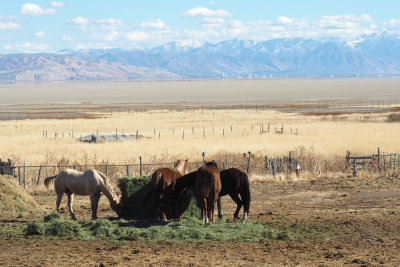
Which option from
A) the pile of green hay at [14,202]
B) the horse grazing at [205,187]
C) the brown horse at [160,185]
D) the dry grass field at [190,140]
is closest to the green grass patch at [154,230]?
the brown horse at [160,185]

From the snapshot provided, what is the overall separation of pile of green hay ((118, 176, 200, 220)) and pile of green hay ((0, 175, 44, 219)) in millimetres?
3130

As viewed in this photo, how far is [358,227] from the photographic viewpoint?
658 inches

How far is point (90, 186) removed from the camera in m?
18.1

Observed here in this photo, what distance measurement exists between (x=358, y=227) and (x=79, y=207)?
9.65 metres

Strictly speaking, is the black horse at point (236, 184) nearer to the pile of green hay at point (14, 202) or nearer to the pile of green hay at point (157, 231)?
the pile of green hay at point (157, 231)

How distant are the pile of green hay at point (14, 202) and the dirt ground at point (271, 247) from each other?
0.76 metres

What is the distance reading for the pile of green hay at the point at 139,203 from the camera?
18141 millimetres

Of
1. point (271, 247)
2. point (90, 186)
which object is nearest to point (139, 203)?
point (90, 186)

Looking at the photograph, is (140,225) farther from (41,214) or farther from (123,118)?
(123,118)

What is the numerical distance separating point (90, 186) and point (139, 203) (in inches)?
60.9

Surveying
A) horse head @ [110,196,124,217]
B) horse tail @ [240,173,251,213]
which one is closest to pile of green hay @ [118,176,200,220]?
horse head @ [110,196,124,217]

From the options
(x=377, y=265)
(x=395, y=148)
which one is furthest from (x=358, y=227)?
(x=395, y=148)

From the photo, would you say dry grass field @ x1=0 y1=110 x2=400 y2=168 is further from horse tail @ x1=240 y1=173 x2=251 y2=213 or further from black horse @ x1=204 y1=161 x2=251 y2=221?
horse tail @ x1=240 y1=173 x2=251 y2=213

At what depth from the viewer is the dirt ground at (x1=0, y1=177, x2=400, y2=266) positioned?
13.3 meters
